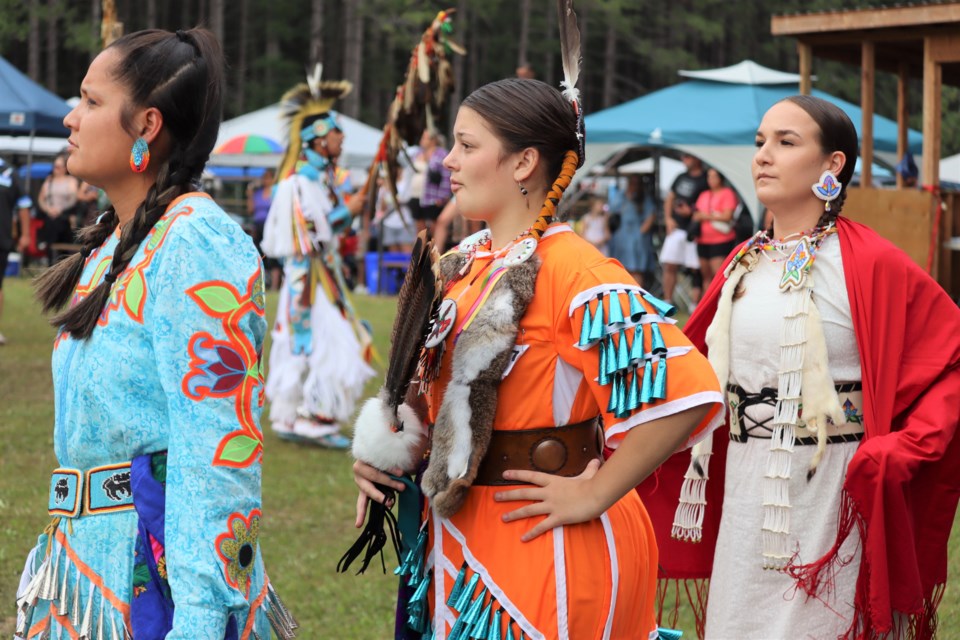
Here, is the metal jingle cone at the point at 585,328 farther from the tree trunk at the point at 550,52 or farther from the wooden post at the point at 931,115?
the tree trunk at the point at 550,52

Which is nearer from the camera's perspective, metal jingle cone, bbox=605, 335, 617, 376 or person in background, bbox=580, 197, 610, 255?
metal jingle cone, bbox=605, 335, 617, 376

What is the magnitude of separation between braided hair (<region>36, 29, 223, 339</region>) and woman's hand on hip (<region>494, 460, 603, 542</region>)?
77 centimetres

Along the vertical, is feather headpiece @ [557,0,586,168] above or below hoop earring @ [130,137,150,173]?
above

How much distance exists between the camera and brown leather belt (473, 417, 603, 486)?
2277 mm

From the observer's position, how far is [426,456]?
2.44m

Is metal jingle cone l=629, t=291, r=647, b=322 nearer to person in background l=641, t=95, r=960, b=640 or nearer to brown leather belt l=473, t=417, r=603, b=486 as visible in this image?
brown leather belt l=473, t=417, r=603, b=486

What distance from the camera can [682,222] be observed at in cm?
1450

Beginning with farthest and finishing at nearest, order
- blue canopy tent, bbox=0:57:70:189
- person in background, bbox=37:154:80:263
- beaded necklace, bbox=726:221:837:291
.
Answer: person in background, bbox=37:154:80:263 < blue canopy tent, bbox=0:57:70:189 < beaded necklace, bbox=726:221:837:291

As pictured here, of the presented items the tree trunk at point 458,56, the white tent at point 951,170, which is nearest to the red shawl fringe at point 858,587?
the white tent at point 951,170

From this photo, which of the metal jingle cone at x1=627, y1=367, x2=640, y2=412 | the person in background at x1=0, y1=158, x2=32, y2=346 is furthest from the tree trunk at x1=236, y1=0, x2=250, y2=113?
the metal jingle cone at x1=627, y1=367, x2=640, y2=412

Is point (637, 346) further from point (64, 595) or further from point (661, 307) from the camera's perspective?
point (64, 595)

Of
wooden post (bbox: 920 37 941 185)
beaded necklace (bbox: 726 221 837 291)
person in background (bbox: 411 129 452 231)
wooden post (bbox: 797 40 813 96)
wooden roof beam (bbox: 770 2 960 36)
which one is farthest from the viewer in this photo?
person in background (bbox: 411 129 452 231)

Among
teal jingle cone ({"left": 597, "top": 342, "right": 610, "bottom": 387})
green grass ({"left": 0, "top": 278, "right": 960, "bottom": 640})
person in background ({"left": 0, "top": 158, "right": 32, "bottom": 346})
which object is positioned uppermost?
person in background ({"left": 0, "top": 158, "right": 32, "bottom": 346})

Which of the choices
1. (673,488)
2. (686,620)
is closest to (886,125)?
(686,620)
